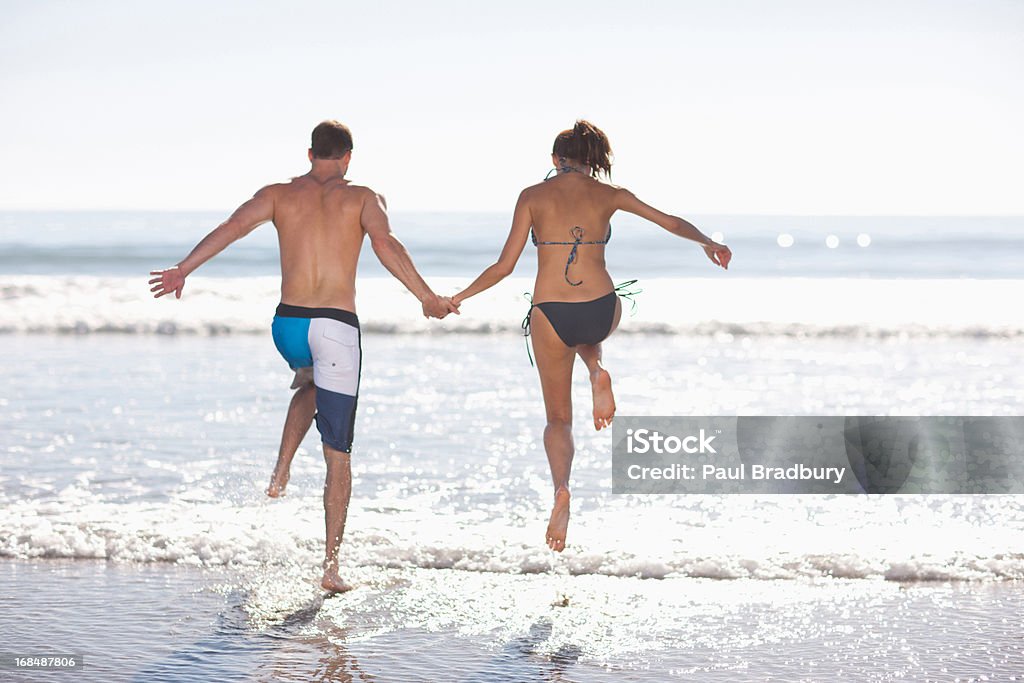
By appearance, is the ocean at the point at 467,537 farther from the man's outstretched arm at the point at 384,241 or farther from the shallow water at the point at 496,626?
the man's outstretched arm at the point at 384,241

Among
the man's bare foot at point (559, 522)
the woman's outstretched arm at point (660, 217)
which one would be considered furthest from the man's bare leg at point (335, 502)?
the woman's outstretched arm at point (660, 217)

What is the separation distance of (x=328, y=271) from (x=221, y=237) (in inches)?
19.5

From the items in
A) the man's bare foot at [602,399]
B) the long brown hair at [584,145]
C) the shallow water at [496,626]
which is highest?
the long brown hair at [584,145]

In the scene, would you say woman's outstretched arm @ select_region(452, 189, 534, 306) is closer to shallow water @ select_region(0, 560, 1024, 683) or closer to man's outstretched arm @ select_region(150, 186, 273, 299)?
man's outstretched arm @ select_region(150, 186, 273, 299)

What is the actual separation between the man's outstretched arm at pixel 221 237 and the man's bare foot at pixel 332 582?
1.42m

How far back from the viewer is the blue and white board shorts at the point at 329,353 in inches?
211

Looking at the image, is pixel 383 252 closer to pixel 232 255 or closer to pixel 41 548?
Result: pixel 41 548

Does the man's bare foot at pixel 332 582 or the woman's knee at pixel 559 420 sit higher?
the woman's knee at pixel 559 420

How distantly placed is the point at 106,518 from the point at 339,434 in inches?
75.9

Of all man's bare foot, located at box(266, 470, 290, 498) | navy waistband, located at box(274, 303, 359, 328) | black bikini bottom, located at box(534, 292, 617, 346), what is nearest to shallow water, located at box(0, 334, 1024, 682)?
man's bare foot, located at box(266, 470, 290, 498)

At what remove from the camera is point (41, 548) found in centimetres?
598

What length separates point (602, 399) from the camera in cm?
566

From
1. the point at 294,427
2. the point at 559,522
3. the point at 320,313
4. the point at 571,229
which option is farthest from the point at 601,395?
the point at 294,427

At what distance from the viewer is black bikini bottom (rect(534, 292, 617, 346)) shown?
222 inches
